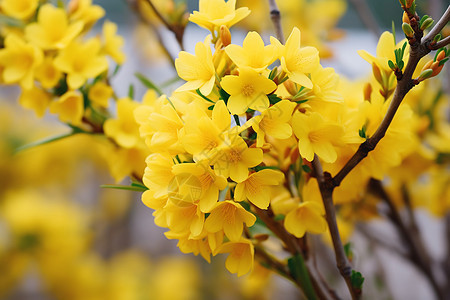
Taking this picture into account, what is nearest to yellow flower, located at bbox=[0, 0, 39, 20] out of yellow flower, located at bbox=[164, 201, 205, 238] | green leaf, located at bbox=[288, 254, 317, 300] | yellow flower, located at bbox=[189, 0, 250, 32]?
yellow flower, located at bbox=[189, 0, 250, 32]

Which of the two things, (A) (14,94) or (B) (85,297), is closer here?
(B) (85,297)

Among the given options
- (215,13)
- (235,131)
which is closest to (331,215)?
(235,131)

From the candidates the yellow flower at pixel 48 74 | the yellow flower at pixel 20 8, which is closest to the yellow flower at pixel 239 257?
the yellow flower at pixel 48 74

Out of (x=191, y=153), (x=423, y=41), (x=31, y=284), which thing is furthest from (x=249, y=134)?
(x=31, y=284)

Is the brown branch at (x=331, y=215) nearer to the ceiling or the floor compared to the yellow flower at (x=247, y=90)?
nearer to the floor

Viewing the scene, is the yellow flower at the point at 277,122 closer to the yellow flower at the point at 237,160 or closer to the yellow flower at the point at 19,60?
the yellow flower at the point at 237,160

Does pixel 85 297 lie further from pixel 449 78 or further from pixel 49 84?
pixel 449 78
